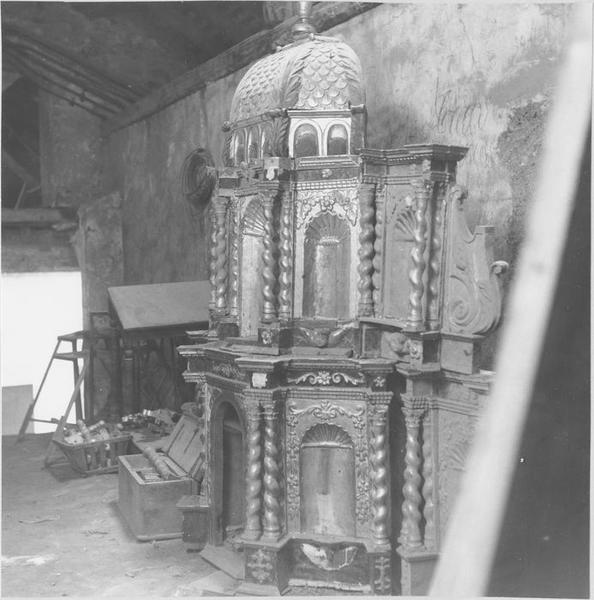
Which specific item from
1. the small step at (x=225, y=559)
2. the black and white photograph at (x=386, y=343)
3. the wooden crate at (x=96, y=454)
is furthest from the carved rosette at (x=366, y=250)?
the wooden crate at (x=96, y=454)

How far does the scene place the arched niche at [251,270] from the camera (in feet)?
21.8

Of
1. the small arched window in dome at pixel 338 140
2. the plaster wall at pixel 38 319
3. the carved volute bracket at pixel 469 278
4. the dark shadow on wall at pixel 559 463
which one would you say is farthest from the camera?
the plaster wall at pixel 38 319

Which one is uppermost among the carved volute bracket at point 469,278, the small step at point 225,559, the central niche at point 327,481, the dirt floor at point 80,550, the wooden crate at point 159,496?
the carved volute bracket at point 469,278

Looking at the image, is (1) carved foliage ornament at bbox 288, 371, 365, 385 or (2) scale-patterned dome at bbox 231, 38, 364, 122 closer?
(1) carved foliage ornament at bbox 288, 371, 365, 385

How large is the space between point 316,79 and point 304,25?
0.82 metres

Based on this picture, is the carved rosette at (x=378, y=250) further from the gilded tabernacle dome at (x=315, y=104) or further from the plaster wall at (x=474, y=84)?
the plaster wall at (x=474, y=84)

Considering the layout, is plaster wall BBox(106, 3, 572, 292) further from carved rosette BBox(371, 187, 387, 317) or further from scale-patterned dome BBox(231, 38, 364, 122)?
carved rosette BBox(371, 187, 387, 317)

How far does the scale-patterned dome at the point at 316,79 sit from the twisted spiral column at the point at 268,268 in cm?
91

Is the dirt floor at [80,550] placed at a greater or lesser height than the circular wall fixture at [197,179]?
lesser

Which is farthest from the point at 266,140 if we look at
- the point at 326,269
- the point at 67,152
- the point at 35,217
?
the point at 67,152

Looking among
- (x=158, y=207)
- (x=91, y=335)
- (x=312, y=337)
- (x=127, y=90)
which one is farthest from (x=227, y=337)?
(x=127, y=90)

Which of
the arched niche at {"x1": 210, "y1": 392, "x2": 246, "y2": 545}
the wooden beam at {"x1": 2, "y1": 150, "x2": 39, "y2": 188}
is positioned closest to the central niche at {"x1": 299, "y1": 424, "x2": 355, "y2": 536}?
the arched niche at {"x1": 210, "y1": 392, "x2": 246, "y2": 545}

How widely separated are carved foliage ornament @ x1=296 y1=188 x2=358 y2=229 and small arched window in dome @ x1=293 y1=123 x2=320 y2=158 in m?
0.37

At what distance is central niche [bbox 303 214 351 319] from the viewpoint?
615 centimetres
